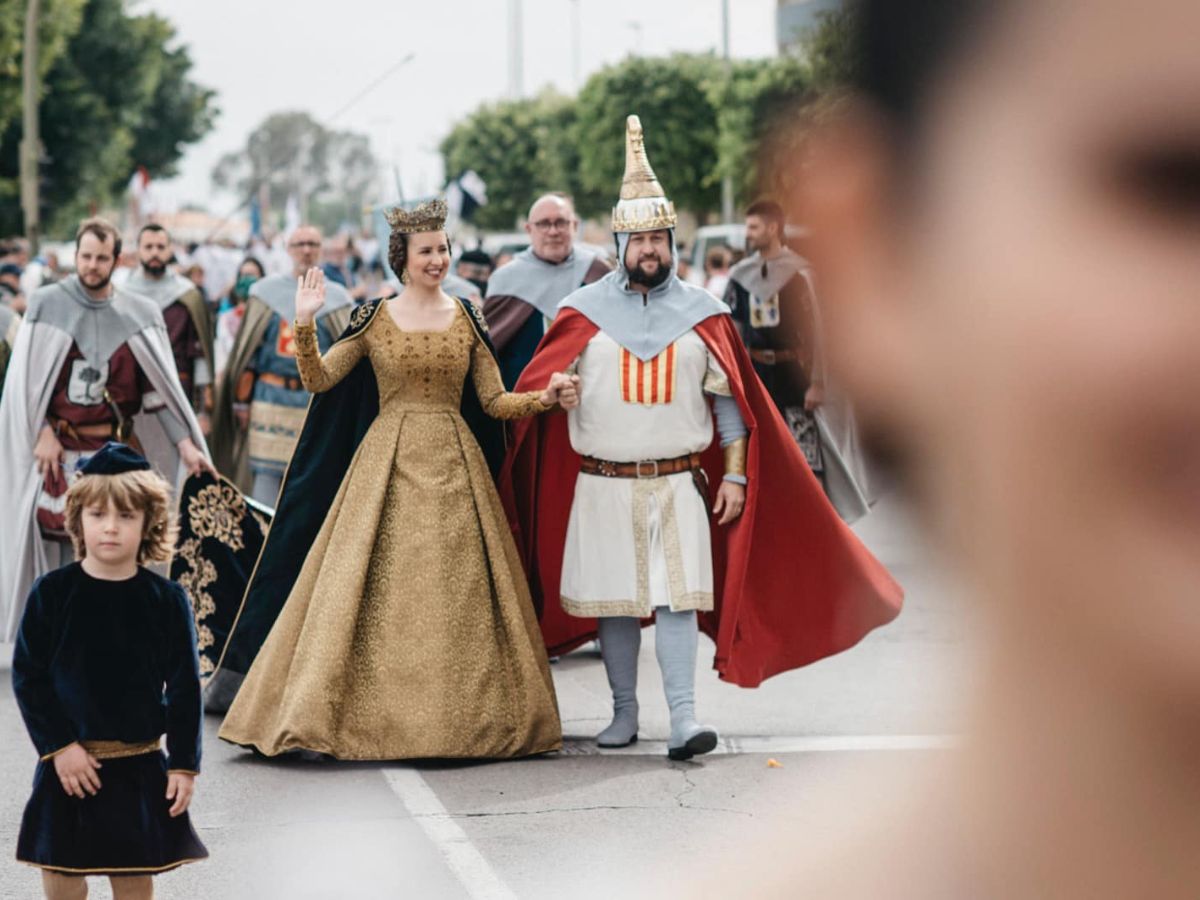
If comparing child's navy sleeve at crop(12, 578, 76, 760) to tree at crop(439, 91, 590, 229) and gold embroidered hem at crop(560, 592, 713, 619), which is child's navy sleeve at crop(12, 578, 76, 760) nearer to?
gold embroidered hem at crop(560, 592, 713, 619)

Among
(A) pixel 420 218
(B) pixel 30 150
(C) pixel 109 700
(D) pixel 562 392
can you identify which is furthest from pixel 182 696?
(B) pixel 30 150

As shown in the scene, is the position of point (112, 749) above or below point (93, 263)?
below

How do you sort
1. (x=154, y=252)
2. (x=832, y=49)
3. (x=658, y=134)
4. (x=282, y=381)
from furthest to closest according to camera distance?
(x=658, y=134) → (x=154, y=252) → (x=282, y=381) → (x=832, y=49)

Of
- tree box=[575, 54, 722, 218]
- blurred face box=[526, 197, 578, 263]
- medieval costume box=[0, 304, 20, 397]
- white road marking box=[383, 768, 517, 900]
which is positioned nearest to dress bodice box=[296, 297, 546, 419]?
white road marking box=[383, 768, 517, 900]

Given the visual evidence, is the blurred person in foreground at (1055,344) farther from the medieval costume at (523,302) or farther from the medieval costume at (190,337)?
the medieval costume at (190,337)

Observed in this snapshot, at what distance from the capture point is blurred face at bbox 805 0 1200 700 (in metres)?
0.74

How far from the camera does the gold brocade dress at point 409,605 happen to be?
21.8 feet

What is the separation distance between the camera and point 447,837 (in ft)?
18.5

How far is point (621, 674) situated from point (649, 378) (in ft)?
3.55

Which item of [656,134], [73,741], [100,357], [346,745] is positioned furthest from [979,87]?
[656,134]

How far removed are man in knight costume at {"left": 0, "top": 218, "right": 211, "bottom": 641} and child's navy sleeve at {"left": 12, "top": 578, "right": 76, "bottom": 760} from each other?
4.50 meters

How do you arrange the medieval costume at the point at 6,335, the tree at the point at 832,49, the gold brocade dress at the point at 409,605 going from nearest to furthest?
the tree at the point at 832,49, the gold brocade dress at the point at 409,605, the medieval costume at the point at 6,335

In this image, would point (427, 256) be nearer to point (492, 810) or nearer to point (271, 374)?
point (492, 810)

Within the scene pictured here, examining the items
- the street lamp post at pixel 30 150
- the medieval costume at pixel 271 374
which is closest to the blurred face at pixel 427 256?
the medieval costume at pixel 271 374
